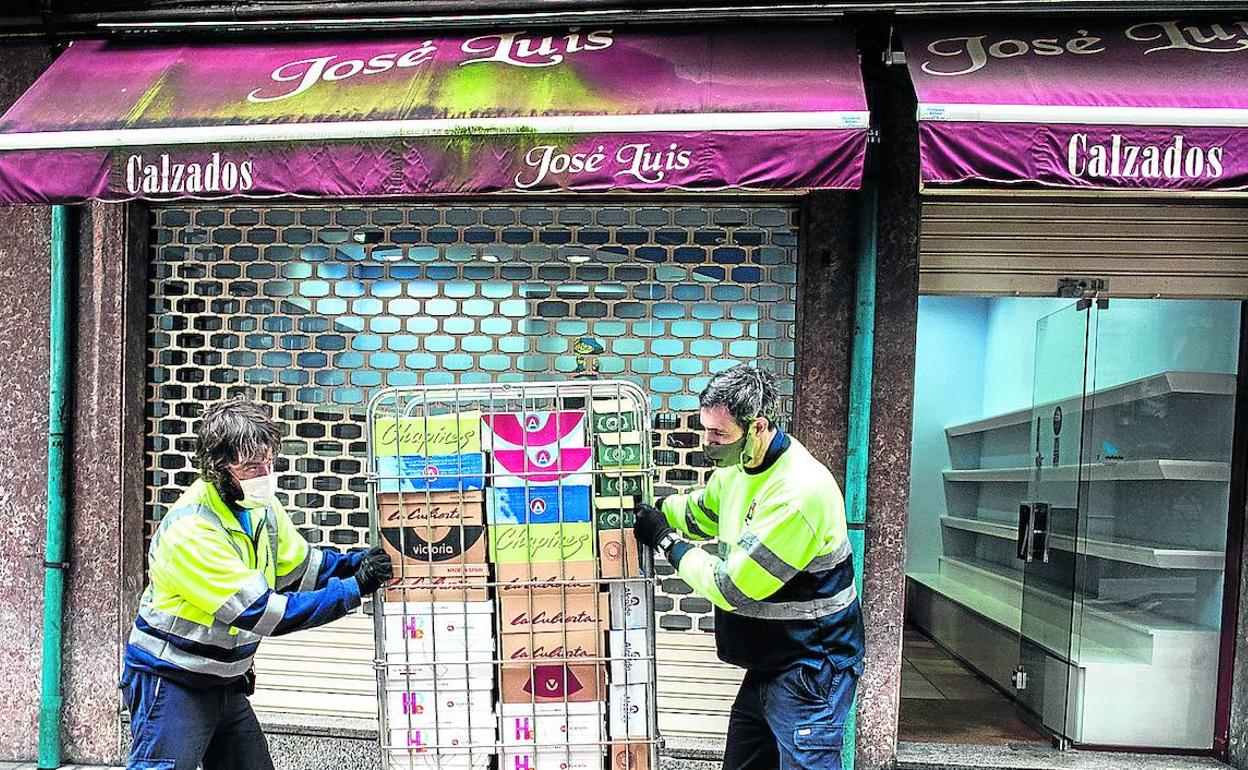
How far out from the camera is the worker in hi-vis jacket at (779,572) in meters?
3.40

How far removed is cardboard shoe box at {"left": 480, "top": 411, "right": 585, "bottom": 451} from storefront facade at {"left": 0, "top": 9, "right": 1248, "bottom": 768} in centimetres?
152

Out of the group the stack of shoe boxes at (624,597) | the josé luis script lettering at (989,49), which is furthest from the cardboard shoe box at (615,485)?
the josé luis script lettering at (989,49)

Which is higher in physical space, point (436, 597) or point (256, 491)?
point (256, 491)

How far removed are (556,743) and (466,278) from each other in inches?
110

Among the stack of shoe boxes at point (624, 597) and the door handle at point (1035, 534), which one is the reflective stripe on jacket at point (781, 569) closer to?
the stack of shoe boxes at point (624, 597)

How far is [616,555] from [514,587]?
355mm

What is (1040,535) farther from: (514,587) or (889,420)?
(514,587)

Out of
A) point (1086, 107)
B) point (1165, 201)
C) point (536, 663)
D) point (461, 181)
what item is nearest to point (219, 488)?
point (536, 663)

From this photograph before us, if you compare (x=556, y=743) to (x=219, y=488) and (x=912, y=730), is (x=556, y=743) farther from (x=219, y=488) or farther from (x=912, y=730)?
(x=912, y=730)

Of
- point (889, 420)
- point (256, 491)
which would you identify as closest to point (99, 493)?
point (256, 491)

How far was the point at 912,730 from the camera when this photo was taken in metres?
5.63

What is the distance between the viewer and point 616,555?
11.0ft

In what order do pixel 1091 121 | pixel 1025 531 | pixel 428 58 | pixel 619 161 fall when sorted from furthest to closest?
pixel 1025 531 < pixel 428 58 < pixel 619 161 < pixel 1091 121

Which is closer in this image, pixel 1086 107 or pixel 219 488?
pixel 219 488
